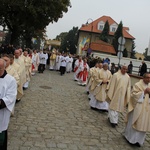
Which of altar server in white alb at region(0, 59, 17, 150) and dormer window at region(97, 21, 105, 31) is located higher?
dormer window at region(97, 21, 105, 31)

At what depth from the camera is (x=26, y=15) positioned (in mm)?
29281

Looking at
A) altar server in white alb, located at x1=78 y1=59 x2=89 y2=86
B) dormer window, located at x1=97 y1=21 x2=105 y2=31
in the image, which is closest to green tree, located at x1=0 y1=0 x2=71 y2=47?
altar server in white alb, located at x1=78 y1=59 x2=89 y2=86

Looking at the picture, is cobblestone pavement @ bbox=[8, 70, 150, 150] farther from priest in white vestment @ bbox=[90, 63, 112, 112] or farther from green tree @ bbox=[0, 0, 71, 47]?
green tree @ bbox=[0, 0, 71, 47]

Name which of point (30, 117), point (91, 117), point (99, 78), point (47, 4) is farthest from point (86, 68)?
point (47, 4)

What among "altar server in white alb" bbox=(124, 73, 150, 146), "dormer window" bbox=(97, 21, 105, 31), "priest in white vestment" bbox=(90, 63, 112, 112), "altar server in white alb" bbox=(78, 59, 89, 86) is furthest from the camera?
"dormer window" bbox=(97, 21, 105, 31)

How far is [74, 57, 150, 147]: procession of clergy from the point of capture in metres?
6.08

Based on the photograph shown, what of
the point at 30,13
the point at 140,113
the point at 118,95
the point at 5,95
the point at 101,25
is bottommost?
the point at 140,113

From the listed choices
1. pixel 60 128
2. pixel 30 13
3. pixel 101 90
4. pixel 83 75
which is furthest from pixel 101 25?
pixel 60 128

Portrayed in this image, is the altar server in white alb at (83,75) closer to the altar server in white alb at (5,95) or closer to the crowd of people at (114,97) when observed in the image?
the crowd of people at (114,97)

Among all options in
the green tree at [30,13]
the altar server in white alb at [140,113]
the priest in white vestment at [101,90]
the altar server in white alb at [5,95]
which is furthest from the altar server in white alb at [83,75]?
the green tree at [30,13]

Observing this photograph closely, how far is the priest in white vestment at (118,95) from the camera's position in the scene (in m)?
7.57

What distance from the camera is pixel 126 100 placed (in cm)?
769

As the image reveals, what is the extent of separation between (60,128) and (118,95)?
203cm

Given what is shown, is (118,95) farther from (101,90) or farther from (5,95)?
(5,95)
